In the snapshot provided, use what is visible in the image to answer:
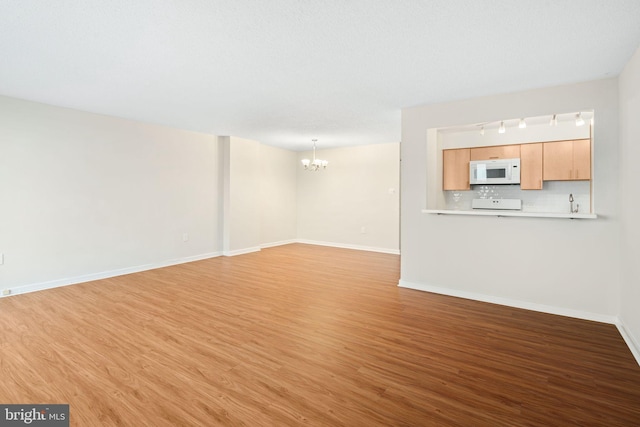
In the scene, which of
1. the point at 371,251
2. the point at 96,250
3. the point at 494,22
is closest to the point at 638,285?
the point at 494,22

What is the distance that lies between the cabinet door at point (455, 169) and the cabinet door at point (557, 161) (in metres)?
1.09

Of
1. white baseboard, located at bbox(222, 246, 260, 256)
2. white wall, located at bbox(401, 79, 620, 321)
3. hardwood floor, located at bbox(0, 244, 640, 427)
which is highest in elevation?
white wall, located at bbox(401, 79, 620, 321)

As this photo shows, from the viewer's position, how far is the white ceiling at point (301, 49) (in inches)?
81.4

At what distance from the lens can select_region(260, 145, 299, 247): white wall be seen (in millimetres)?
7824

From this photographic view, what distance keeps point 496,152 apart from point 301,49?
3.98 m

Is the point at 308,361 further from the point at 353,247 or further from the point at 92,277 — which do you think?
the point at 353,247

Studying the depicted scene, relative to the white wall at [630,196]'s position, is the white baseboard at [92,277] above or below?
below

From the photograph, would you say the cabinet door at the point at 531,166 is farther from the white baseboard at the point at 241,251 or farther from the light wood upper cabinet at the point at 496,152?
the white baseboard at the point at 241,251

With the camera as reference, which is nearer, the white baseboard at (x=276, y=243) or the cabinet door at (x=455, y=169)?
the cabinet door at (x=455, y=169)

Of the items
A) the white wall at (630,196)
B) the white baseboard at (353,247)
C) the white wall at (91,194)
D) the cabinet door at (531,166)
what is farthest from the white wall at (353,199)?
the white wall at (630,196)

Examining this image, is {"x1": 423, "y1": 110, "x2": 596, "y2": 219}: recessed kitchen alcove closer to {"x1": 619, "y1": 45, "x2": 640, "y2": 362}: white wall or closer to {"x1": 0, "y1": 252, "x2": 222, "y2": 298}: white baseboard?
{"x1": 619, "y1": 45, "x2": 640, "y2": 362}: white wall

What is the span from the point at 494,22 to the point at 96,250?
576 centimetres

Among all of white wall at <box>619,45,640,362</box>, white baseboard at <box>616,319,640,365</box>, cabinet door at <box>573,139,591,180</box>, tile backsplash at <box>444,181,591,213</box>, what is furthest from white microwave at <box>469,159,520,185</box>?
white baseboard at <box>616,319,640,365</box>

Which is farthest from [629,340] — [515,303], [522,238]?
[522,238]
